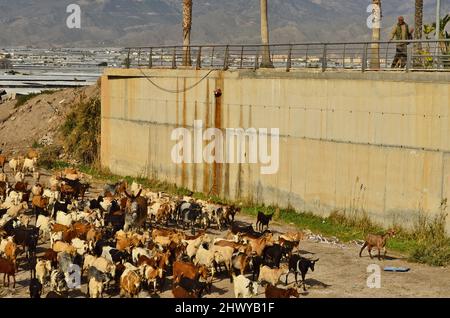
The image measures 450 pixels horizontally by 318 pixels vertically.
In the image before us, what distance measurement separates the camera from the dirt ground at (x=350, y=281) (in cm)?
2173

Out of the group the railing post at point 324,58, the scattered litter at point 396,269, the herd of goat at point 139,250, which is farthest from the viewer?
the railing post at point 324,58

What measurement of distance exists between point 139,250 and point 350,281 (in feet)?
17.0

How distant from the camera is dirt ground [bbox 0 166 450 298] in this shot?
2173cm

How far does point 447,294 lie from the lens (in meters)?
21.6

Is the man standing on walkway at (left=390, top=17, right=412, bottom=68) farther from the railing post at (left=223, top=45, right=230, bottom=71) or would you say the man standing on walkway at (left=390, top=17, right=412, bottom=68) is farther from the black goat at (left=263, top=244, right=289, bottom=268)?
the black goat at (left=263, top=244, right=289, bottom=268)

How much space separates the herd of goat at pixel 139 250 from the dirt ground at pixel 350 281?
28 cm

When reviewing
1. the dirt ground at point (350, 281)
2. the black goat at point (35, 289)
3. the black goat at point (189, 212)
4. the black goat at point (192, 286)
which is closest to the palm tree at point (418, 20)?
the black goat at point (189, 212)

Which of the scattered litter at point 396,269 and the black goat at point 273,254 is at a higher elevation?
the black goat at point 273,254

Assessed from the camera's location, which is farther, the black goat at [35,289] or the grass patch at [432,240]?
the grass patch at [432,240]

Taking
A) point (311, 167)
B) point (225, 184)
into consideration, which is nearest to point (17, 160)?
point (225, 184)

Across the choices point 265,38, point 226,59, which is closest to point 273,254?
point 226,59

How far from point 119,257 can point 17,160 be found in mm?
18507

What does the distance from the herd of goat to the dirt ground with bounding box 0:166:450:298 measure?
285 millimetres

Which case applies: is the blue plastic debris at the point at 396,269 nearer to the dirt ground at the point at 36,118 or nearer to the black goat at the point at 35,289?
the black goat at the point at 35,289
